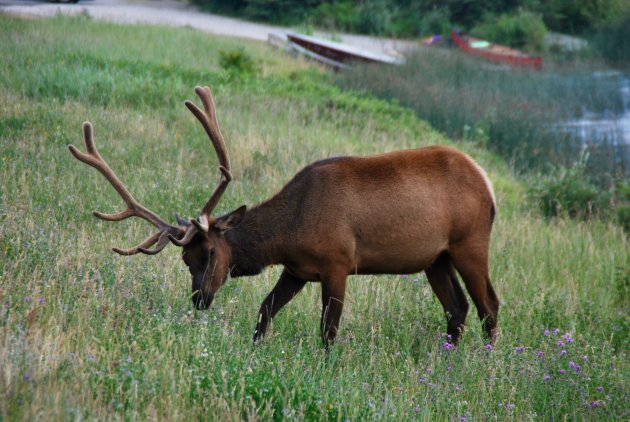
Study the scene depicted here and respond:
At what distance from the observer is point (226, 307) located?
7582 millimetres

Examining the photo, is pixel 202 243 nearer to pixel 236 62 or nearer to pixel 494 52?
pixel 236 62

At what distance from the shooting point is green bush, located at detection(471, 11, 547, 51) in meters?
30.9

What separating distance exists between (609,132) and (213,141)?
1392 cm

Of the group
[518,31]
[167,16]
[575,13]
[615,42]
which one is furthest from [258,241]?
[575,13]

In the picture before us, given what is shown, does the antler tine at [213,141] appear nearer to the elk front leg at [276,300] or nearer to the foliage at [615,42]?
the elk front leg at [276,300]

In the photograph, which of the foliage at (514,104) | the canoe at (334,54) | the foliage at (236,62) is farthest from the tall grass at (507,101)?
the foliage at (236,62)

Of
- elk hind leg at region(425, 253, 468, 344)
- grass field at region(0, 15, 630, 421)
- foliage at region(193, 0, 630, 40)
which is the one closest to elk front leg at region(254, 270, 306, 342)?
grass field at region(0, 15, 630, 421)

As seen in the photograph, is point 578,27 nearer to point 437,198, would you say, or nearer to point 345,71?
point 345,71

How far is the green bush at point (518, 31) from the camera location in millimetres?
30906

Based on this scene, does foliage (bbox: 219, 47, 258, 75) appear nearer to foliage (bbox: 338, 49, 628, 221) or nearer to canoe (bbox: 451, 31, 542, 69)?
foliage (bbox: 338, 49, 628, 221)

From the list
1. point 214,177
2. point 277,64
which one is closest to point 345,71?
point 277,64

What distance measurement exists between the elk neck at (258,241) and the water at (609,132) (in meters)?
11.3

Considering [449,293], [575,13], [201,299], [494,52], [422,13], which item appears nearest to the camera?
[201,299]

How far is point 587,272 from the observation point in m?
10.5
